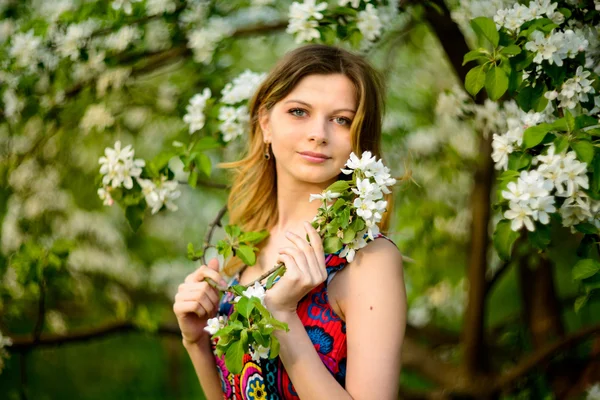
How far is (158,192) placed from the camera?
2160 millimetres

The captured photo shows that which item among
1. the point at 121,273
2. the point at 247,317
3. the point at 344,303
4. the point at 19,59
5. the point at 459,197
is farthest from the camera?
the point at 121,273

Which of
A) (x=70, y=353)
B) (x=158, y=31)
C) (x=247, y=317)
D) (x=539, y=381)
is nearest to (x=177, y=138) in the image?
(x=158, y=31)

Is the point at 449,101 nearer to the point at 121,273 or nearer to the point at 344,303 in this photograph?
the point at 344,303

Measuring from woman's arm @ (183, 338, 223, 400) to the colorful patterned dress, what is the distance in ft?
0.87

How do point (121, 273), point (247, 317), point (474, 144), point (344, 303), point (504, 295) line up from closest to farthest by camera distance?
point (247, 317), point (344, 303), point (474, 144), point (121, 273), point (504, 295)

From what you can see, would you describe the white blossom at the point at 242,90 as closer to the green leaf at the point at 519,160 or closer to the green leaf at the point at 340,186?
the green leaf at the point at 340,186

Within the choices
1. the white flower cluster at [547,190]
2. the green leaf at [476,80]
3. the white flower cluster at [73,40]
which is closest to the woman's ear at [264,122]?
the green leaf at [476,80]

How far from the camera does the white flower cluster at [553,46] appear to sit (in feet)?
5.49

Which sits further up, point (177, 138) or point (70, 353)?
point (177, 138)

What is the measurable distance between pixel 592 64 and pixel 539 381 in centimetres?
200

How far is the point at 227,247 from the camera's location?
190cm

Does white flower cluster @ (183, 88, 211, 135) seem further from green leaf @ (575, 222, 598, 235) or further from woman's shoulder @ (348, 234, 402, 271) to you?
green leaf @ (575, 222, 598, 235)

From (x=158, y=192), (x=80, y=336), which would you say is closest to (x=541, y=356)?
(x=158, y=192)

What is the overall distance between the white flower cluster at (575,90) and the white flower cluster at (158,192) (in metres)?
1.18
